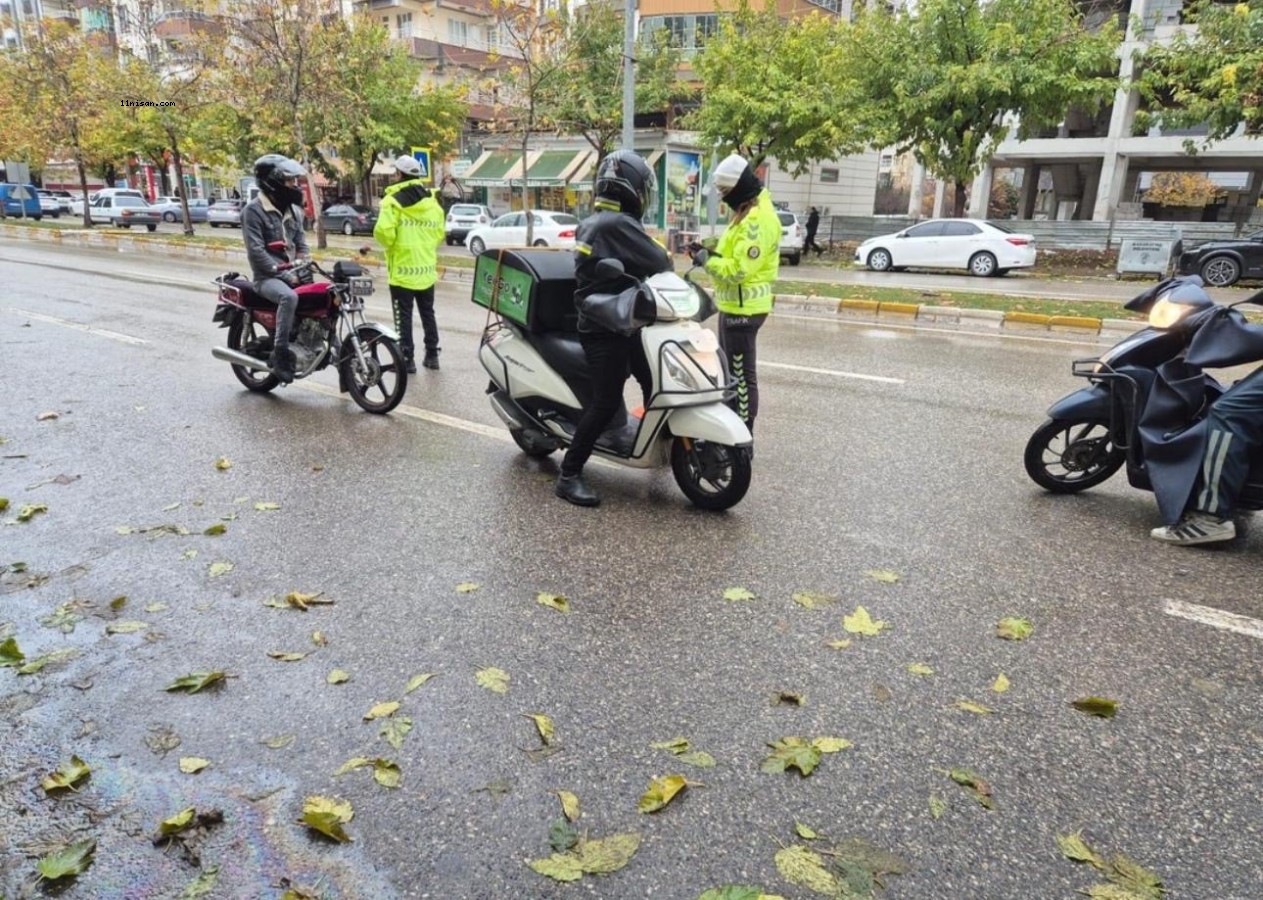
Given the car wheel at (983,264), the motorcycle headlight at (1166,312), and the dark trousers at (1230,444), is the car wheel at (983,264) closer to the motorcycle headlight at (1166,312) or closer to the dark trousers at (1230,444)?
the motorcycle headlight at (1166,312)

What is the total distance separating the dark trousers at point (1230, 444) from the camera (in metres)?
4.07

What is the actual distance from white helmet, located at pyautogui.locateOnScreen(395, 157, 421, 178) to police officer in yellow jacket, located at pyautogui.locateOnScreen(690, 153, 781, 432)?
11.5ft

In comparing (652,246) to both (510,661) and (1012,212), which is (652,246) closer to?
(510,661)

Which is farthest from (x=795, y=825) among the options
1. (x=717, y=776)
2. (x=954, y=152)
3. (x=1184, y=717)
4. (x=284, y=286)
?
(x=954, y=152)

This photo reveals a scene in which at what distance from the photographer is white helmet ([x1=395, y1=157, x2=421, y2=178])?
Result: 757 cm

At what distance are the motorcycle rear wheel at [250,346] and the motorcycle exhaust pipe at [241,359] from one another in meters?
0.08

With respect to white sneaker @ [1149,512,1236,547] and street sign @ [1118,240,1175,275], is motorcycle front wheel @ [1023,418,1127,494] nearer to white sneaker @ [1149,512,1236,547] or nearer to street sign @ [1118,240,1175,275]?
white sneaker @ [1149,512,1236,547]

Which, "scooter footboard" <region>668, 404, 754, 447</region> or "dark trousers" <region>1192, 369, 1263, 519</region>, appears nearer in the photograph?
"dark trousers" <region>1192, 369, 1263, 519</region>

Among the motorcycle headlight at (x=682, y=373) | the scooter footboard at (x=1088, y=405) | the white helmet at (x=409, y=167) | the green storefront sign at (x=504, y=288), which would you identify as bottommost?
the scooter footboard at (x=1088, y=405)

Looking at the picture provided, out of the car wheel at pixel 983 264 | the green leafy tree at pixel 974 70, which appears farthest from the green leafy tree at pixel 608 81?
the car wheel at pixel 983 264

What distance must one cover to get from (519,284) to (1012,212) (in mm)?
51243

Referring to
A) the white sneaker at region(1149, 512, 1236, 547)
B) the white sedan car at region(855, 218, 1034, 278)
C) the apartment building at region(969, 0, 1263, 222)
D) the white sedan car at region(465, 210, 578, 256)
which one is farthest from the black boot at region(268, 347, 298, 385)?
the apartment building at region(969, 0, 1263, 222)

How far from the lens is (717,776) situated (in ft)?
8.31

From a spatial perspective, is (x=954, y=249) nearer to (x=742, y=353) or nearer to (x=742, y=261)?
(x=742, y=353)
